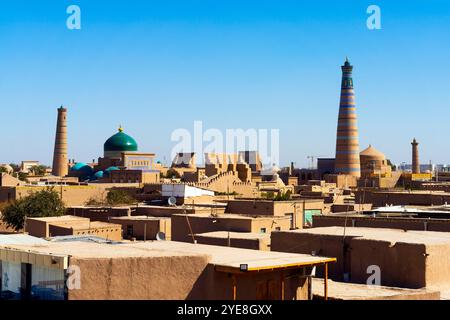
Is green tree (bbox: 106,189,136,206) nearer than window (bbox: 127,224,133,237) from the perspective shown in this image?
No

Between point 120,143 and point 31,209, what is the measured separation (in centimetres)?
2919

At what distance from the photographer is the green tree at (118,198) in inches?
1416

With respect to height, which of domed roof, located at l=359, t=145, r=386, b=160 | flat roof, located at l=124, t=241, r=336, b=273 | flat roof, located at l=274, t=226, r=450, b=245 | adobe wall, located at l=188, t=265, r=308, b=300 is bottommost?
adobe wall, located at l=188, t=265, r=308, b=300

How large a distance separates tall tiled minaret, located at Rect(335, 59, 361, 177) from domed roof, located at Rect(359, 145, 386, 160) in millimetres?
4680

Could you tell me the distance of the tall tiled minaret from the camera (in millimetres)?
63125

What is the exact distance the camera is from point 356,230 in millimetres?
15930

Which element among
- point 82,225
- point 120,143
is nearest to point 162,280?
point 82,225

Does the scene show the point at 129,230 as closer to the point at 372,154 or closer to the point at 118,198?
the point at 118,198

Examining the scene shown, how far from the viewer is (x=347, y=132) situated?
63.5m

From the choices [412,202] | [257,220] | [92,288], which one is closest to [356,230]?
[257,220]

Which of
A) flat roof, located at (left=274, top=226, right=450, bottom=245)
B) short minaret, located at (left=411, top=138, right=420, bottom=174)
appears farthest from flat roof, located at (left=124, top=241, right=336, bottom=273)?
short minaret, located at (left=411, top=138, right=420, bottom=174)

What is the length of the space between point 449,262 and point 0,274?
27.9ft

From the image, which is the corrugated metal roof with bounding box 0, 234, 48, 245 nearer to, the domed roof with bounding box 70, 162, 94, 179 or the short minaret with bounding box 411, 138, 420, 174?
the domed roof with bounding box 70, 162, 94, 179

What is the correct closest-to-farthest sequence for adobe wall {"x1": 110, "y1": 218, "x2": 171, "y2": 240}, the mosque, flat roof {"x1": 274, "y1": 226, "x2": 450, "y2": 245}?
1. flat roof {"x1": 274, "y1": 226, "x2": 450, "y2": 245}
2. adobe wall {"x1": 110, "y1": 218, "x2": 171, "y2": 240}
3. the mosque
